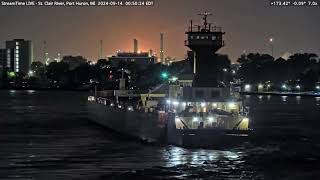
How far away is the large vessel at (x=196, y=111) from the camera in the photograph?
195 feet

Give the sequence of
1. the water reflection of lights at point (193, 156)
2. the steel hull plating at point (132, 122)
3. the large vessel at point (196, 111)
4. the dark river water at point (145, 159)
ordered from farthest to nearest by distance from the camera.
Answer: the steel hull plating at point (132, 122), the large vessel at point (196, 111), the water reflection of lights at point (193, 156), the dark river water at point (145, 159)

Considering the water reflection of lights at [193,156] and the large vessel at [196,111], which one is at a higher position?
the large vessel at [196,111]

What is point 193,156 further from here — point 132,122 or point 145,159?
point 132,122

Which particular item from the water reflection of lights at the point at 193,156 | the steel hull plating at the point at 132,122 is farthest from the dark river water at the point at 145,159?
the steel hull plating at the point at 132,122

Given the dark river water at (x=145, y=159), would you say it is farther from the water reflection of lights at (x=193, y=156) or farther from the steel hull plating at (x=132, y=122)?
the steel hull plating at (x=132, y=122)

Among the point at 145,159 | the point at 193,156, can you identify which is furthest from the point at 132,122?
the point at 145,159

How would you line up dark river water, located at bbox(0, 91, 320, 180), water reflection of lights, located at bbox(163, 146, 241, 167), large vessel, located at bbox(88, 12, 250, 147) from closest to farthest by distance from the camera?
dark river water, located at bbox(0, 91, 320, 180), water reflection of lights, located at bbox(163, 146, 241, 167), large vessel, located at bbox(88, 12, 250, 147)

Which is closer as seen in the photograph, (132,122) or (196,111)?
(196,111)

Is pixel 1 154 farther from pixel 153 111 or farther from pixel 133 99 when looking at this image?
pixel 133 99

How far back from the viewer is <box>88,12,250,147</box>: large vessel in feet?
195

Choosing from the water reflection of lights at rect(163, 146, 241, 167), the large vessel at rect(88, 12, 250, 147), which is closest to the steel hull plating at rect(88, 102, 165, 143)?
the large vessel at rect(88, 12, 250, 147)

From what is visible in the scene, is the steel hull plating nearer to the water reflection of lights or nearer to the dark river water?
the dark river water

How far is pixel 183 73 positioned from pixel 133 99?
1346 inches

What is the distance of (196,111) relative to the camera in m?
64.9
